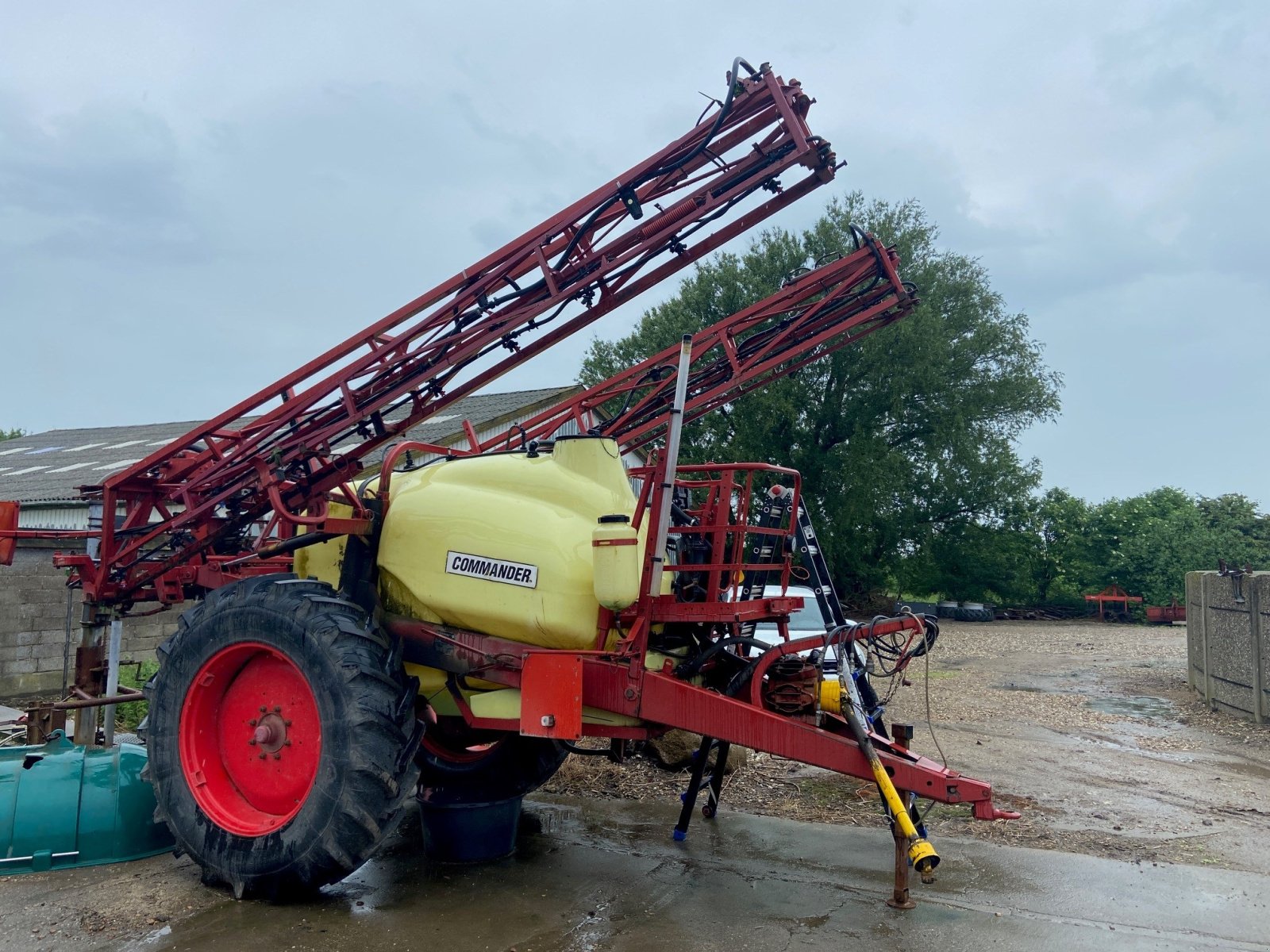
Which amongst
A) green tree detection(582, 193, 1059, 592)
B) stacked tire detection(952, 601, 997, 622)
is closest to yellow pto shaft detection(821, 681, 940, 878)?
green tree detection(582, 193, 1059, 592)

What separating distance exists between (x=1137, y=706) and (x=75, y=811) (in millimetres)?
11288

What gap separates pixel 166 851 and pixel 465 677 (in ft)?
6.65

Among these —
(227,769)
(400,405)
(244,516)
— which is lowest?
(227,769)

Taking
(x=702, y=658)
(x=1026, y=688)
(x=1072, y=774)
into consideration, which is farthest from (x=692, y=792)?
(x=1026, y=688)

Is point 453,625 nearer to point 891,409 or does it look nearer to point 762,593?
point 762,593

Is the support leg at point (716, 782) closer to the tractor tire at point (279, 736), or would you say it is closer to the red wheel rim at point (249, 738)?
the tractor tire at point (279, 736)

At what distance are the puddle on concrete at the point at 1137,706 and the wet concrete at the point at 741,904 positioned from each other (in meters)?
6.62

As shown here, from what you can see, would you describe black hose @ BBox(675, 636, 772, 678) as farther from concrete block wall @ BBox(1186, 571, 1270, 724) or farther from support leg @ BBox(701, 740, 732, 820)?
concrete block wall @ BBox(1186, 571, 1270, 724)

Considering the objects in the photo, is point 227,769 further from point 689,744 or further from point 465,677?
point 689,744

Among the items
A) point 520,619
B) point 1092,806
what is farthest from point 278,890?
point 1092,806

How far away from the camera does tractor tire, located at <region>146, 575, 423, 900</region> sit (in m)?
4.36

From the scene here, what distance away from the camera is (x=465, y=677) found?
4.92 m

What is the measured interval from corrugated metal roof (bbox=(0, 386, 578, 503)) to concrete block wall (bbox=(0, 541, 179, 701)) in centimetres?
309

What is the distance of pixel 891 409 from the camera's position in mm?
27188
